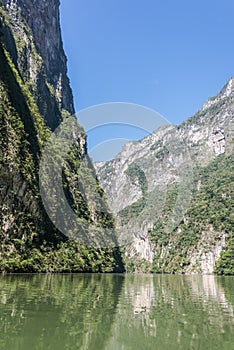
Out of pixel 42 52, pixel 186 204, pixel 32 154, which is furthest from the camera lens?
pixel 186 204

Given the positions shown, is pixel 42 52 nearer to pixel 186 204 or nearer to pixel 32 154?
pixel 32 154

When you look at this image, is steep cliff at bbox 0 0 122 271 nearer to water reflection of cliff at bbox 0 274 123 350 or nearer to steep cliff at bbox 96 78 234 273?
water reflection of cliff at bbox 0 274 123 350

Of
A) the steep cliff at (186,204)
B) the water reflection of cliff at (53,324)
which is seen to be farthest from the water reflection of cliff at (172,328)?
the steep cliff at (186,204)

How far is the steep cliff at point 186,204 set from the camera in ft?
349

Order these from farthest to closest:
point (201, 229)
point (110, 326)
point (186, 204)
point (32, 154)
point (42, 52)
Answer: point (186, 204) < point (201, 229) < point (42, 52) < point (32, 154) < point (110, 326)

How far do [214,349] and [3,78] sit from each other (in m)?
44.6

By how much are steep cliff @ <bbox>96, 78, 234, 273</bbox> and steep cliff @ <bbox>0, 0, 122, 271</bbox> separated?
44.6m

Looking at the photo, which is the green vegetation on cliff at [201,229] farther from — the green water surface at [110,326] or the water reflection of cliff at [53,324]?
the water reflection of cliff at [53,324]

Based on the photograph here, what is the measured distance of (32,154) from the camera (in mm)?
47125

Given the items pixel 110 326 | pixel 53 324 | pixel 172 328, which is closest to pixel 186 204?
pixel 172 328

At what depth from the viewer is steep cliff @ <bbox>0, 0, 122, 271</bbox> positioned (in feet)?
125

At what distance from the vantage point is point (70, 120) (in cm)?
8575

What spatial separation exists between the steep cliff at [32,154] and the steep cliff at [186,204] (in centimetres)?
4459

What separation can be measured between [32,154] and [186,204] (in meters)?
94.3
